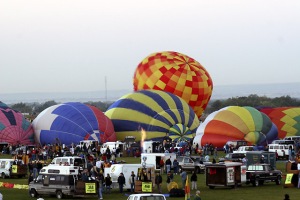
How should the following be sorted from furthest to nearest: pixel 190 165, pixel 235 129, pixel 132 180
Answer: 1. pixel 235 129
2. pixel 190 165
3. pixel 132 180

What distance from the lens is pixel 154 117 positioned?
2313 inches

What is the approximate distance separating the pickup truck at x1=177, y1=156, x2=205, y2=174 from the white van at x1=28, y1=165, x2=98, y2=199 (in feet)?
33.8

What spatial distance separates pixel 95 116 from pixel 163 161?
66.6ft

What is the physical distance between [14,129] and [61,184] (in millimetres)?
31425

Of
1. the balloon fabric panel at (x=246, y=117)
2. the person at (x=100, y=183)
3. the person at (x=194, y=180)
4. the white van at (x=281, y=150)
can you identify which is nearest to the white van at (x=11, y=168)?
the person at (x=100, y=183)

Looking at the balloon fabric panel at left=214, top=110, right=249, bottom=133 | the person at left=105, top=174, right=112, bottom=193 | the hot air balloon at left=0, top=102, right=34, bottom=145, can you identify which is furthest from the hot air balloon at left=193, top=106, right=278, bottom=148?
the person at left=105, top=174, right=112, bottom=193

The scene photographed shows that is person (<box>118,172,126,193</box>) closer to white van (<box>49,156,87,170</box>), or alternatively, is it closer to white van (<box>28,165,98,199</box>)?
white van (<box>28,165,98,199</box>)

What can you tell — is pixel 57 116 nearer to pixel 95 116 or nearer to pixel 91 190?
pixel 95 116

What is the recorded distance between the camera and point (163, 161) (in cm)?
3978

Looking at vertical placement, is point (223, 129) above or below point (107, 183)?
above

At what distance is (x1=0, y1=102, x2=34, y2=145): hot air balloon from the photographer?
59531mm

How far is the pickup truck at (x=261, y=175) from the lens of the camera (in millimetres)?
33469

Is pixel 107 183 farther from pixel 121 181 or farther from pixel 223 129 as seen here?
pixel 223 129

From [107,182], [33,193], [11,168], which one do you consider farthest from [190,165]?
[33,193]
